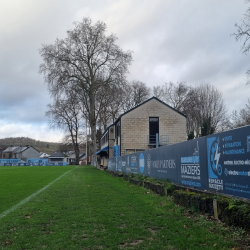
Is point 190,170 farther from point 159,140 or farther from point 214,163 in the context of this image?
point 159,140

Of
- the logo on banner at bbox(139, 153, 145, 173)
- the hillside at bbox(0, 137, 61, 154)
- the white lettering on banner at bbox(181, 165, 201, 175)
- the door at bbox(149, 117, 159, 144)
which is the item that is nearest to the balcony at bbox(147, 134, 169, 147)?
the door at bbox(149, 117, 159, 144)

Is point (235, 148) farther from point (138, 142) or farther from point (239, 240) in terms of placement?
point (138, 142)

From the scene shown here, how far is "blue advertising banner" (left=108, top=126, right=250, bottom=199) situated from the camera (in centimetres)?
596

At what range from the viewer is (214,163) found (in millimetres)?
7227

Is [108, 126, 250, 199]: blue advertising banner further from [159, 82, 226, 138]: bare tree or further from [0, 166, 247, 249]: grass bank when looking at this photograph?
[159, 82, 226, 138]: bare tree

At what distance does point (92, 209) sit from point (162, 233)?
9.93 ft

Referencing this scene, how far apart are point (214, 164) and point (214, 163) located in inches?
1.0

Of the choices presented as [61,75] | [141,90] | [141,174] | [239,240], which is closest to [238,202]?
[239,240]

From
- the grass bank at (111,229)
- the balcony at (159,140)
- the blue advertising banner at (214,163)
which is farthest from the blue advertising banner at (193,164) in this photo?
the balcony at (159,140)

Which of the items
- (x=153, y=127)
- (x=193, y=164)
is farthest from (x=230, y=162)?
(x=153, y=127)

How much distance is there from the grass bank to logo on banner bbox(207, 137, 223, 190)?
989 mm

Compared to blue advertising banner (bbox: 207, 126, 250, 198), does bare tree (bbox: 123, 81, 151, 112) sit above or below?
above

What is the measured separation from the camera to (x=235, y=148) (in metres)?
6.24

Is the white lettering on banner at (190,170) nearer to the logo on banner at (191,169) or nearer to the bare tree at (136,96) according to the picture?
the logo on banner at (191,169)
